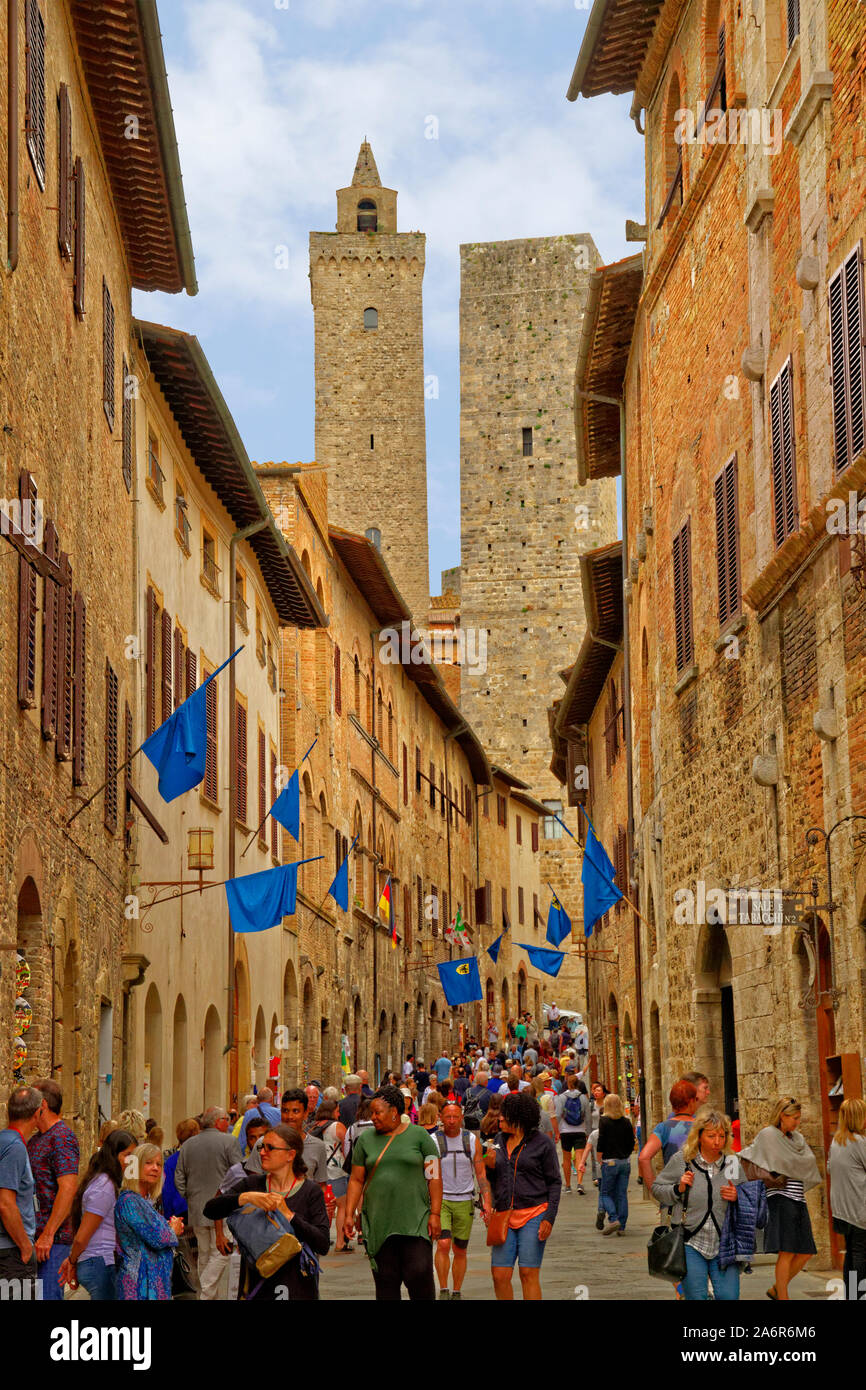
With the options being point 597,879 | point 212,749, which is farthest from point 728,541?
Answer: point 212,749

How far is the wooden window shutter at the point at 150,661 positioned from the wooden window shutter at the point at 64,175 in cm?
581

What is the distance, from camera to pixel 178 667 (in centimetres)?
2297

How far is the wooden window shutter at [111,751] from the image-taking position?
17.9 meters

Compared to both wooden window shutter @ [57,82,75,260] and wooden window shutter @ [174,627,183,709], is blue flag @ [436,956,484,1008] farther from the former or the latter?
wooden window shutter @ [57,82,75,260]

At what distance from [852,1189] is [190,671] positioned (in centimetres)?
1557

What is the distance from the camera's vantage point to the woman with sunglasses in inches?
312

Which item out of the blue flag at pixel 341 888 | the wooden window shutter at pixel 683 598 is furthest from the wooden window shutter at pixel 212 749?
the wooden window shutter at pixel 683 598

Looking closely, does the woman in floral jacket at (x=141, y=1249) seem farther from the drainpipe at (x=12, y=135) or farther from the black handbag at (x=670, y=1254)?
the drainpipe at (x=12, y=135)

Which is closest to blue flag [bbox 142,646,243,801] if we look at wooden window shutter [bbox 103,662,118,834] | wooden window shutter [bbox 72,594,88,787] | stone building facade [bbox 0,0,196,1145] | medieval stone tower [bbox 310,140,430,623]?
stone building facade [bbox 0,0,196,1145]

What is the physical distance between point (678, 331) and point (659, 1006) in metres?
7.39

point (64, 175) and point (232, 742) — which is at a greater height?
point (64, 175)

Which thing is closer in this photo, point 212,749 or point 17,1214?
point 17,1214

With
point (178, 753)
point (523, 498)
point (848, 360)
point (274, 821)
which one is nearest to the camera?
point (848, 360)

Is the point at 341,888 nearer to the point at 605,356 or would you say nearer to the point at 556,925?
the point at 556,925
